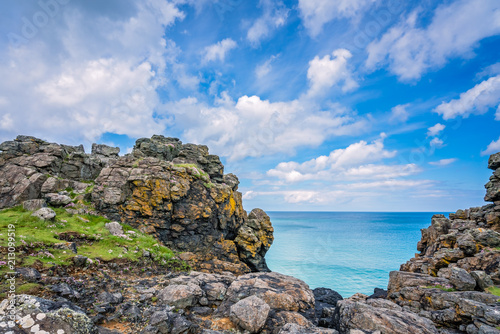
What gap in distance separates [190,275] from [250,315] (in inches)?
311

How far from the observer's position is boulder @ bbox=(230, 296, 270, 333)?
32.2ft

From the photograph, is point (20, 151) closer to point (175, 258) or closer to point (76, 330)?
point (175, 258)

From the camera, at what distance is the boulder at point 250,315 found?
9812mm

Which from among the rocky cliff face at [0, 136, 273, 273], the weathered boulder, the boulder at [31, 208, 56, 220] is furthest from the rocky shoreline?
the boulder at [31, 208, 56, 220]

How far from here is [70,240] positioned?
18875 mm

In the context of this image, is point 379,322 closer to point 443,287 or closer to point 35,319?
point 35,319

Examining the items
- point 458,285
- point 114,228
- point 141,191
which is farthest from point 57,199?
point 458,285

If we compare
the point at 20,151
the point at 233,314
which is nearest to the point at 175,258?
the point at 233,314

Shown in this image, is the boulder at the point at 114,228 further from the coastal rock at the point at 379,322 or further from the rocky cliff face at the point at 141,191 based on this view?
the coastal rock at the point at 379,322

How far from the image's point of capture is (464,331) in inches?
534

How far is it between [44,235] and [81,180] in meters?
21.4

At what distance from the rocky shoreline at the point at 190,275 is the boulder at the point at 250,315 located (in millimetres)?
48

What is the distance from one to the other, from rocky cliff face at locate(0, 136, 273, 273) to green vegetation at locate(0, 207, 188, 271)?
11.9ft

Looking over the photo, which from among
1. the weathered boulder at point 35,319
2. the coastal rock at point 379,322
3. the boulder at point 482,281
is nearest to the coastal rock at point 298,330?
the coastal rock at point 379,322
